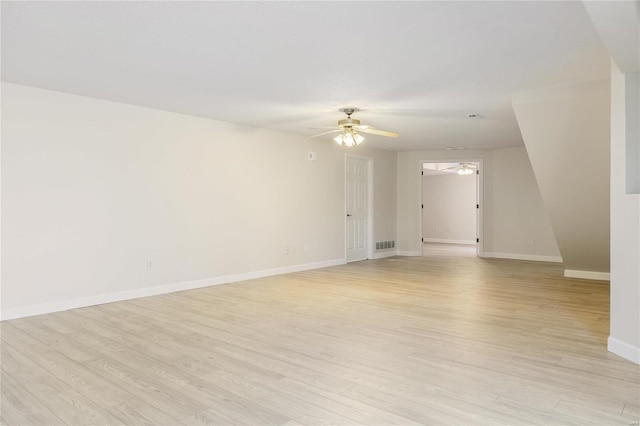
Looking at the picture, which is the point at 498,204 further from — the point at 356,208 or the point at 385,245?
the point at 356,208

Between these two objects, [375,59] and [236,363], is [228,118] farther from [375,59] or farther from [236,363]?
[236,363]

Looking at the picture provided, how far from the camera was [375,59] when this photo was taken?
3.63 metres

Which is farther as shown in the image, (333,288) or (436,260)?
(436,260)

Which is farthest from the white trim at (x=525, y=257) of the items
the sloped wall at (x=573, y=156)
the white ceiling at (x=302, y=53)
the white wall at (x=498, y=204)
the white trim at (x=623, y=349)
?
the white trim at (x=623, y=349)

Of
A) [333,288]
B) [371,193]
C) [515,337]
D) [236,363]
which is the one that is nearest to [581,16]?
[515,337]

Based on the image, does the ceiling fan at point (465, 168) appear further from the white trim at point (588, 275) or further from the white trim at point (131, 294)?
the white trim at point (131, 294)

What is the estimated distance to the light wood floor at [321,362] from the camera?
7.43 feet

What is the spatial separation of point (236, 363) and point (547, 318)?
3.15 m

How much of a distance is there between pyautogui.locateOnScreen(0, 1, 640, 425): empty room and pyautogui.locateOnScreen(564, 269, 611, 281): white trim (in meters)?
0.08

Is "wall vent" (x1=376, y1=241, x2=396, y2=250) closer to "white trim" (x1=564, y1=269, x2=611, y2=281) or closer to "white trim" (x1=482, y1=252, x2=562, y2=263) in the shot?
"white trim" (x1=482, y1=252, x2=562, y2=263)

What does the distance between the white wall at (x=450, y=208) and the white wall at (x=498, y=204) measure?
3.22m

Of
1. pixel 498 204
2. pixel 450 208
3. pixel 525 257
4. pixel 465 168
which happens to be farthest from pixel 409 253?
pixel 450 208

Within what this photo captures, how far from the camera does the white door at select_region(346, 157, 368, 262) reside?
868 cm

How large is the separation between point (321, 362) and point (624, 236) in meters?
2.43
